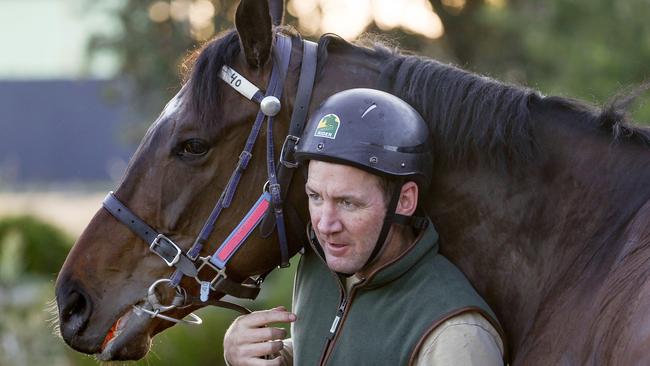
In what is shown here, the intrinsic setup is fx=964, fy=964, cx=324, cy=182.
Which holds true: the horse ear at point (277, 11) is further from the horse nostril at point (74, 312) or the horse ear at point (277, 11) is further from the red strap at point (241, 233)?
the horse nostril at point (74, 312)

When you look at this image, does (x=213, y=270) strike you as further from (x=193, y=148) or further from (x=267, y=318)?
(x=193, y=148)

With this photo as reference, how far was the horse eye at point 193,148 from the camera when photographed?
3.38 m

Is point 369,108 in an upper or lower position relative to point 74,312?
upper

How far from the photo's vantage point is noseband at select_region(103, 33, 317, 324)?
3.35 metres

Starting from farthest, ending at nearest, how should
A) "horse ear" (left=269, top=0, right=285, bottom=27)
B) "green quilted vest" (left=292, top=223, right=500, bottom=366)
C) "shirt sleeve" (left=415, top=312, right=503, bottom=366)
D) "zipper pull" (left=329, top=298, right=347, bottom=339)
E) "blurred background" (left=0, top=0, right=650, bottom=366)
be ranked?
"blurred background" (left=0, top=0, right=650, bottom=366) < "horse ear" (left=269, top=0, right=285, bottom=27) < "zipper pull" (left=329, top=298, right=347, bottom=339) < "green quilted vest" (left=292, top=223, right=500, bottom=366) < "shirt sleeve" (left=415, top=312, right=503, bottom=366)

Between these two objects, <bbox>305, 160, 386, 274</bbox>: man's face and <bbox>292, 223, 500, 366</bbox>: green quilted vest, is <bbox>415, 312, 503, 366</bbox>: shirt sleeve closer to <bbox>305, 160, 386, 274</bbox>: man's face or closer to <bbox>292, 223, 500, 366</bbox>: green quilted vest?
<bbox>292, 223, 500, 366</bbox>: green quilted vest

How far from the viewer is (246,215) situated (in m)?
3.38

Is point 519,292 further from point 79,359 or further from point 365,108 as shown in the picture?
point 79,359

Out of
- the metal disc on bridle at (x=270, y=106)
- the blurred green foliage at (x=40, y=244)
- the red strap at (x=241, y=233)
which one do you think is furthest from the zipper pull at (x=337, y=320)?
the blurred green foliage at (x=40, y=244)

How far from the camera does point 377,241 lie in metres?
3.05

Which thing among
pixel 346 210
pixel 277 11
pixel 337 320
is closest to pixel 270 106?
pixel 346 210

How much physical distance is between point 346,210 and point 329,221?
0.21ft

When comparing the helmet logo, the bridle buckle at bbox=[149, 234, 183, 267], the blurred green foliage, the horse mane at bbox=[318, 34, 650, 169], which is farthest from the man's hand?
the blurred green foliage

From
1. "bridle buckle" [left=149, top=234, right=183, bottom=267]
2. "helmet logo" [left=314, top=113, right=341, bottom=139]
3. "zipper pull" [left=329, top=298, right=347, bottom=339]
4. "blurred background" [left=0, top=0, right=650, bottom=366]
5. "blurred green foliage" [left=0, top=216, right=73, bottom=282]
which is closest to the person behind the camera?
"helmet logo" [left=314, top=113, right=341, bottom=139]
